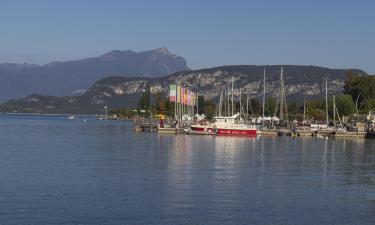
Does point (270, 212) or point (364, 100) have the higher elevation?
point (364, 100)

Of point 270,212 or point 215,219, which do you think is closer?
point 215,219

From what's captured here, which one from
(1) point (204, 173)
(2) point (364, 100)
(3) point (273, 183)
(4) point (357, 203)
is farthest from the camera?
(2) point (364, 100)

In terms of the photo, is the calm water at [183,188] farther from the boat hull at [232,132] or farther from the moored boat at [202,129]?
the moored boat at [202,129]

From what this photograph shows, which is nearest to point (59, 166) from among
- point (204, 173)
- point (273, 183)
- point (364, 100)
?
point (204, 173)

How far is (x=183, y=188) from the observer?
4441cm

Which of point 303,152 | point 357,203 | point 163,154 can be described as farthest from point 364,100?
point 357,203

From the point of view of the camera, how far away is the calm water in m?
35.5

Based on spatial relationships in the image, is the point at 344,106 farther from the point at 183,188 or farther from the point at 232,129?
the point at 183,188

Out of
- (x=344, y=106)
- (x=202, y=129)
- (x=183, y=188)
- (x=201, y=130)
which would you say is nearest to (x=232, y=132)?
(x=202, y=129)

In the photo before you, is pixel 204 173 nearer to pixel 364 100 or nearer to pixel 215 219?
pixel 215 219

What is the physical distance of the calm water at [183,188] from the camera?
35.5m

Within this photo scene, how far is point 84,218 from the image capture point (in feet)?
113

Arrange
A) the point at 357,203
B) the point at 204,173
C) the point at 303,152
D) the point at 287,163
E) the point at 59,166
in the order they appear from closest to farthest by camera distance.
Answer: the point at 357,203, the point at 204,173, the point at 59,166, the point at 287,163, the point at 303,152

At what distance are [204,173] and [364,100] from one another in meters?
118
